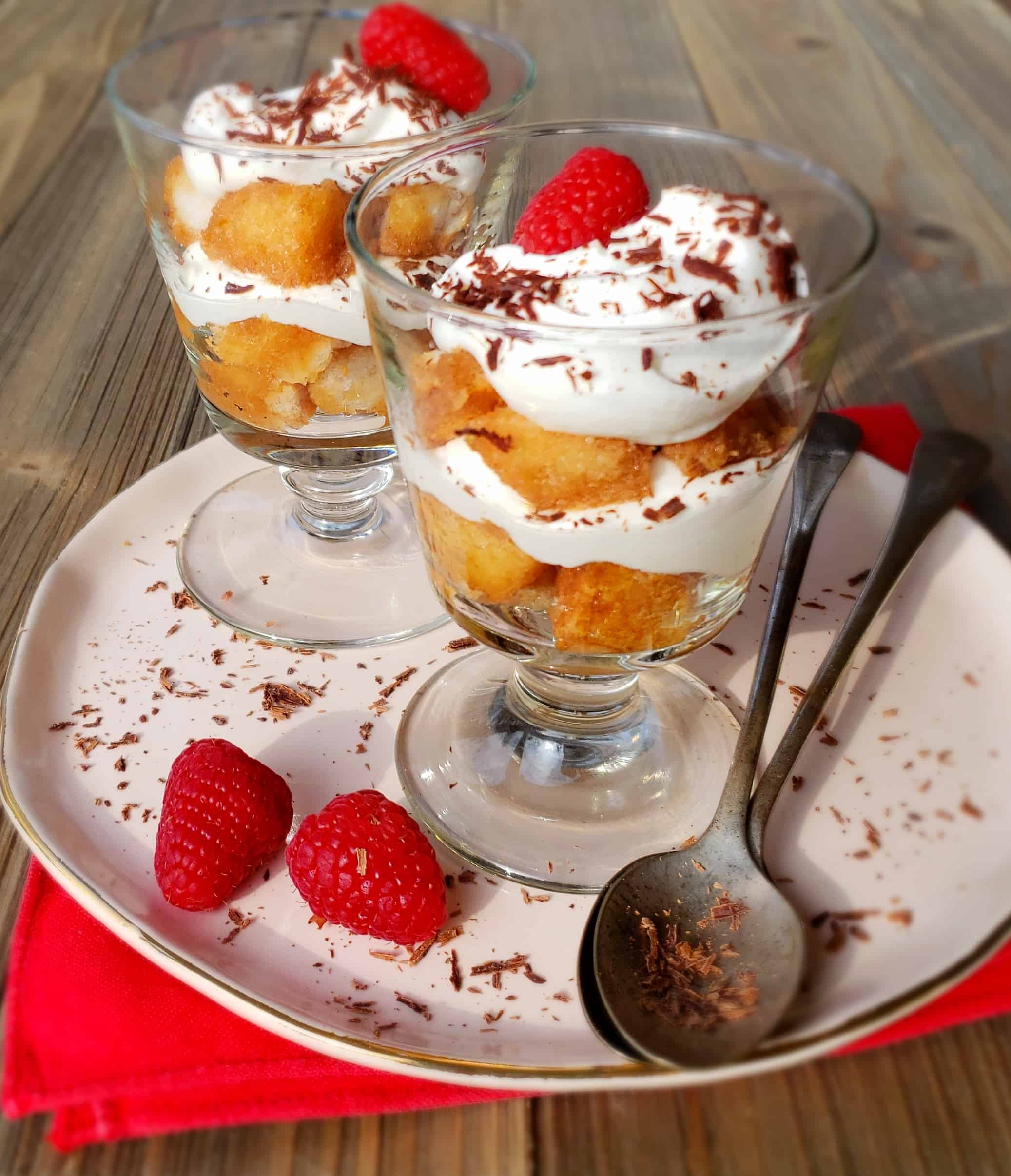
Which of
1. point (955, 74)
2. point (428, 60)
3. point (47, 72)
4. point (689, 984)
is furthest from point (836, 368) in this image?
point (47, 72)

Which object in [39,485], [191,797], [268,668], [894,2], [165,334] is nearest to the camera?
[191,797]

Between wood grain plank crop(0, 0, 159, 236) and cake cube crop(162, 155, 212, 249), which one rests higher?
cake cube crop(162, 155, 212, 249)

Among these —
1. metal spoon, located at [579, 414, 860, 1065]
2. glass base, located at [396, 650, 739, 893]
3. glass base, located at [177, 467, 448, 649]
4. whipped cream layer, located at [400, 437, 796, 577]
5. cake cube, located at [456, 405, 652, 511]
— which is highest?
cake cube, located at [456, 405, 652, 511]

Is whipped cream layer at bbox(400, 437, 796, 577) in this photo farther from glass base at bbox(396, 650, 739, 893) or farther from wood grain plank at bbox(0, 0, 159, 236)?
wood grain plank at bbox(0, 0, 159, 236)

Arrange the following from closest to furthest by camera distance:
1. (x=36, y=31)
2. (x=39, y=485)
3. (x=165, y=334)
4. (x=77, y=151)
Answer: (x=39, y=485) < (x=165, y=334) < (x=77, y=151) < (x=36, y=31)

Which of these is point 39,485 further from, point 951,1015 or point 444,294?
point 951,1015

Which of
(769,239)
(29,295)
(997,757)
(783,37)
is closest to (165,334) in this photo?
(29,295)

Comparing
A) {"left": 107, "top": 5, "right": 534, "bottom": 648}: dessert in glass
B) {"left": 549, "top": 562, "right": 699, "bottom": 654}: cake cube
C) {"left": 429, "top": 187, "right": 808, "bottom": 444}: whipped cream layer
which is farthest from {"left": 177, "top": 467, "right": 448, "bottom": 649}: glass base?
{"left": 429, "top": 187, "right": 808, "bottom": 444}: whipped cream layer
